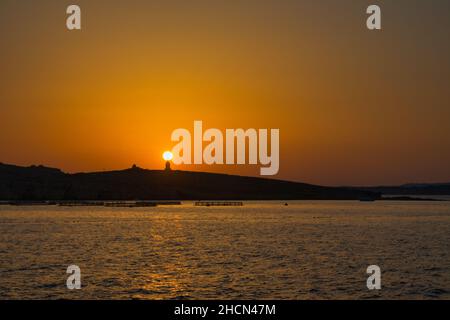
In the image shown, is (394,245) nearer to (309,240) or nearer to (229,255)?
(309,240)

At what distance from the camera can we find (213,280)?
48.1m

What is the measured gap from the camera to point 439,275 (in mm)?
52156
